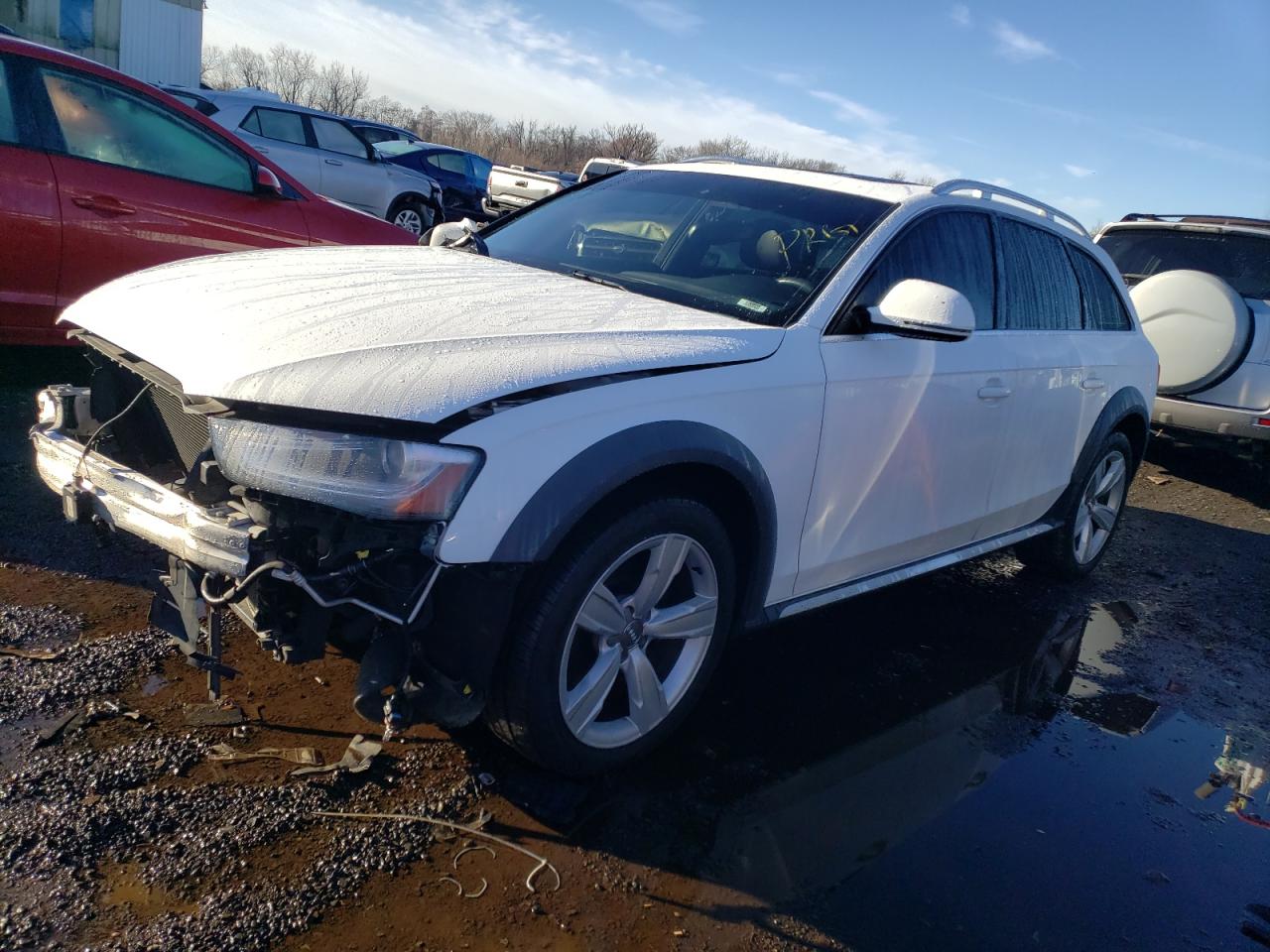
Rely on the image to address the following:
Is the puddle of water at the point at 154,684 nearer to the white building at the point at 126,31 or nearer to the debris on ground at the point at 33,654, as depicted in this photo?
the debris on ground at the point at 33,654

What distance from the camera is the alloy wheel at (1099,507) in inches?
198

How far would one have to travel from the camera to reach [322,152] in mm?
12906

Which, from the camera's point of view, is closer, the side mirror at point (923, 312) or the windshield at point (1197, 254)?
the side mirror at point (923, 312)

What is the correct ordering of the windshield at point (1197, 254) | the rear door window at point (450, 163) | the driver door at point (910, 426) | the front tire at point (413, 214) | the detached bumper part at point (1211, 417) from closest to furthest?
the driver door at point (910, 426)
the detached bumper part at point (1211, 417)
the windshield at point (1197, 254)
the front tire at point (413, 214)
the rear door window at point (450, 163)

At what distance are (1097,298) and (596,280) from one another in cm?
282

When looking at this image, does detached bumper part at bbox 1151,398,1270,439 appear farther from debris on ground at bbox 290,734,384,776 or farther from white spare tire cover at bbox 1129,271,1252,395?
debris on ground at bbox 290,734,384,776

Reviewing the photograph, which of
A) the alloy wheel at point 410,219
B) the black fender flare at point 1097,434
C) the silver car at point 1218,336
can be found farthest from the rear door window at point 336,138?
the black fender flare at point 1097,434

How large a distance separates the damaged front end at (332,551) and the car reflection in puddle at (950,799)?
650 millimetres

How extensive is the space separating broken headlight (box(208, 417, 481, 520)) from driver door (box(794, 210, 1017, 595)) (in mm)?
1313

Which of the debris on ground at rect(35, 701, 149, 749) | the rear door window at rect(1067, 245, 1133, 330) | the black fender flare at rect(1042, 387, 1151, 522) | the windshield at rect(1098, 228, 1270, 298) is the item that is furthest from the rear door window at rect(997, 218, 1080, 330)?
the windshield at rect(1098, 228, 1270, 298)

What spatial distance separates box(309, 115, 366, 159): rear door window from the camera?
42.9ft

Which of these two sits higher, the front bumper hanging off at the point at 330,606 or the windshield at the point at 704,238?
the windshield at the point at 704,238

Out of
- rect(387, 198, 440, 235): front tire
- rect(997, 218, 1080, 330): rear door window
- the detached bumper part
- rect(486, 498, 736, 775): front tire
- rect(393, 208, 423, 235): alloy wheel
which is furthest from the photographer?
rect(393, 208, 423, 235): alloy wheel

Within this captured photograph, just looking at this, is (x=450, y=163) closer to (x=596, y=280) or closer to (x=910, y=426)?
(x=596, y=280)
